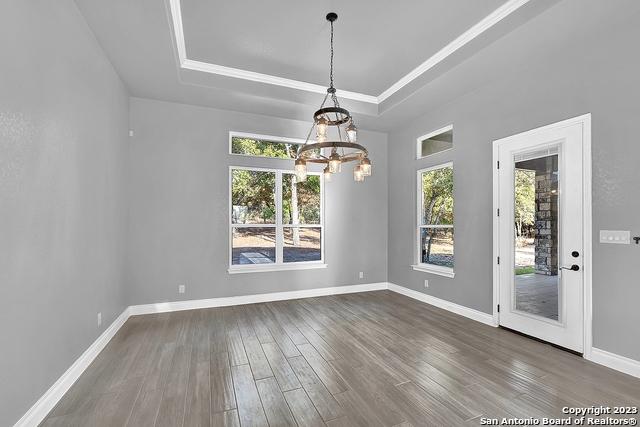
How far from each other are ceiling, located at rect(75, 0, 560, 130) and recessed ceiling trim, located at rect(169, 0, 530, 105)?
12 mm

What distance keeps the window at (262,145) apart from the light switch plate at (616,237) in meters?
4.28

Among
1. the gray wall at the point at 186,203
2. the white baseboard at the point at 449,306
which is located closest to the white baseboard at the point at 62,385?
the gray wall at the point at 186,203

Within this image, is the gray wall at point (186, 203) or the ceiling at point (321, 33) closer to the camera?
the ceiling at point (321, 33)

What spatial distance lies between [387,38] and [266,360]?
3.75 m

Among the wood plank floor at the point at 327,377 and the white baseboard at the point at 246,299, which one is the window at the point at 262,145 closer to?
the white baseboard at the point at 246,299

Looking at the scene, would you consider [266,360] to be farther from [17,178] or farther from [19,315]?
[17,178]

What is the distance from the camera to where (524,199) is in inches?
144

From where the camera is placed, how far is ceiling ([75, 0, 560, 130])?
2.94 metres

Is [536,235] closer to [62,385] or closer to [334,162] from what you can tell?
[334,162]

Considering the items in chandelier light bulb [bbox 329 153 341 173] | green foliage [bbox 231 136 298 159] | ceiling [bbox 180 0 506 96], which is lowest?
chandelier light bulb [bbox 329 153 341 173]

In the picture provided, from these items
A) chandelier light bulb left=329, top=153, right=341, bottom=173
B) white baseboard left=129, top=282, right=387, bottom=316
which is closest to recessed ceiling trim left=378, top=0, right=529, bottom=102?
chandelier light bulb left=329, top=153, right=341, bottom=173

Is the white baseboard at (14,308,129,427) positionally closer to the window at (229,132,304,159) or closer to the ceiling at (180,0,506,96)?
the window at (229,132,304,159)

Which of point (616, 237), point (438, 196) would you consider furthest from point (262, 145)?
point (616, 237)

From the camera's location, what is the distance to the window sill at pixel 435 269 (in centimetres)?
470
